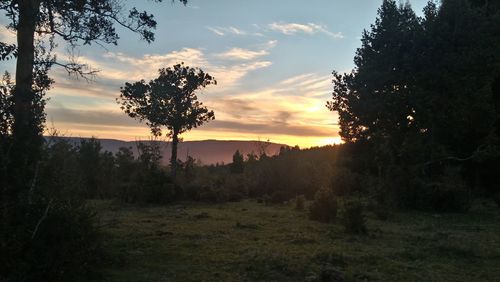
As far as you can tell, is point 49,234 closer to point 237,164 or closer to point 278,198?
point 278,198

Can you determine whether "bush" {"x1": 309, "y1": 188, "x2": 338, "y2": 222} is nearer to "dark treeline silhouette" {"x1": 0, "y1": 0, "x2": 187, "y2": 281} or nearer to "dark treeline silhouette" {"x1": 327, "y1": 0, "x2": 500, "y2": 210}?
"dark treeline silhouette" {"x1": 327, "y1": 0, "x2": 500, "y2": 210}

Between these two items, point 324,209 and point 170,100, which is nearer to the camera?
point 324,209

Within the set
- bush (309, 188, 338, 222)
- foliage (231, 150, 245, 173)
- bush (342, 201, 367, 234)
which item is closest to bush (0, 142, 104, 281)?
bush (342, 201, 367, 234)

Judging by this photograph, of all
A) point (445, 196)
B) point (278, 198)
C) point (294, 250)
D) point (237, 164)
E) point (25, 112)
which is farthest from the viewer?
point (237, 164)

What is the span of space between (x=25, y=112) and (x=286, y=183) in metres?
23.0

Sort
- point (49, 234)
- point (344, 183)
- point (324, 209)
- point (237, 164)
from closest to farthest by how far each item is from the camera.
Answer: point (49, 234), point (324, 209), point (344, 183), point (237, 164)

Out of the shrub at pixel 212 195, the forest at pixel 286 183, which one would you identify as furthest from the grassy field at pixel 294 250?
the shrub at pixel 212 195

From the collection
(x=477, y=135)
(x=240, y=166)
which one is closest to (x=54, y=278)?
(x=477, y=135)

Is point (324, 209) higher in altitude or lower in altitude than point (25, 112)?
lower

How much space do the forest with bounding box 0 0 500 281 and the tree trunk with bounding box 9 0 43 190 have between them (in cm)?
2

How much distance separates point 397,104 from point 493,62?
16.2 ft

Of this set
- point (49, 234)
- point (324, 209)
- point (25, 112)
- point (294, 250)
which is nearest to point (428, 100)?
point (324, 209)

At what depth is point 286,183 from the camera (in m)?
30.1

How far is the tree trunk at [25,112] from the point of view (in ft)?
23.0
